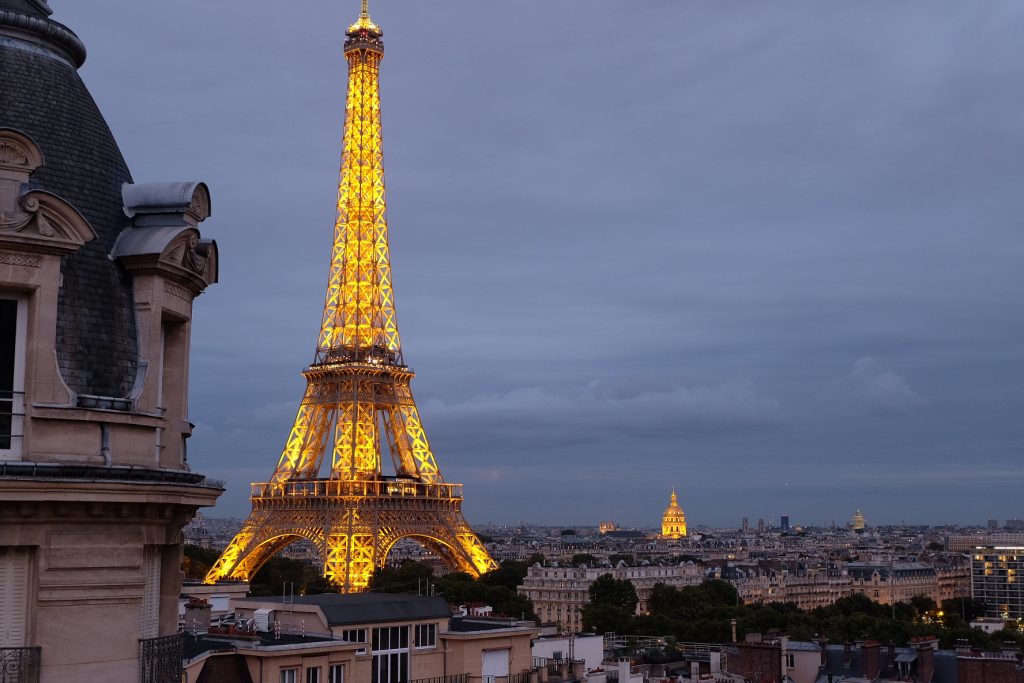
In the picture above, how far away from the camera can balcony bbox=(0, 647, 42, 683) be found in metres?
9.64

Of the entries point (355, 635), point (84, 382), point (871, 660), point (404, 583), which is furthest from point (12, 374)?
point (404, 583)

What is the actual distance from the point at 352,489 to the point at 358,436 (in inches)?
150

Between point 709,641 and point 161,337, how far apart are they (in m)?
89.5

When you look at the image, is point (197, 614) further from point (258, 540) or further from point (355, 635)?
point (258, 540)

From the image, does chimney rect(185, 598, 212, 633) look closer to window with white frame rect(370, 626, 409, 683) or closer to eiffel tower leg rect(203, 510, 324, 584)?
window with white frame rect(370, 626, 409, 683)

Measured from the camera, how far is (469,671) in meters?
36.3

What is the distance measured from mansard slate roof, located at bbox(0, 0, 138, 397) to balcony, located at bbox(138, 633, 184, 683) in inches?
78.1

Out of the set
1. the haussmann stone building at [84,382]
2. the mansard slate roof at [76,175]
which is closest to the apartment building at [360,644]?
the haussmann stone building at [84,382]

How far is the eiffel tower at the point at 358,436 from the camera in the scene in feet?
287

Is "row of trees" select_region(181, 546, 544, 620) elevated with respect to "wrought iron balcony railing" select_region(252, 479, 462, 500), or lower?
lower

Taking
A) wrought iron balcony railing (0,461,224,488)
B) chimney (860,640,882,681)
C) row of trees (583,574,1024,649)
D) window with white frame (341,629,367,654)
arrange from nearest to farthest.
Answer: wrought iron balcony railing (0,461,224,488)
window with white frame (341,629,367,654)
chimney (860,640,882,681)
row of trees (583,574,1024,649)

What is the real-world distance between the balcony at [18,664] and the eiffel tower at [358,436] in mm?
73760

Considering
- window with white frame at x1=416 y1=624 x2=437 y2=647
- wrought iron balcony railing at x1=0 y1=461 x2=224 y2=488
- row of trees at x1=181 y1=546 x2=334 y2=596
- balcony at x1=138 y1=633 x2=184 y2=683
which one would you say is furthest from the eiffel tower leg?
wrought iron balcony railing at x1=0 y1=461 x2=224 y2=488

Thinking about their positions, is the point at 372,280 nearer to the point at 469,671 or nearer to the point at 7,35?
the point at 469,671
